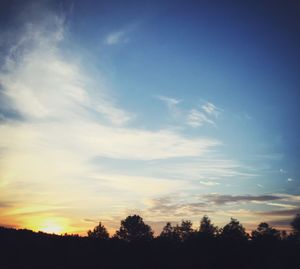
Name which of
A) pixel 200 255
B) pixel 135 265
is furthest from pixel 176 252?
pixel 135 265

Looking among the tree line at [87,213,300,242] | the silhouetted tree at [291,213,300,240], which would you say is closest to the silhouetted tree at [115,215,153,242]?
the tree line at [87,213,300,242]

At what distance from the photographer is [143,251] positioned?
766 inches

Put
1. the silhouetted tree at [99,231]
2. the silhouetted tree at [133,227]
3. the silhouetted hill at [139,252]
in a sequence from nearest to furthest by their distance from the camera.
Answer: the silhouetted hill at [139,252] < the silhouetted tree at [133,227] < the silhouetted tree at [99,231]

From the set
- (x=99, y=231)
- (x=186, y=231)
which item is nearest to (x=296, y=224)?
(x=186, y=231)

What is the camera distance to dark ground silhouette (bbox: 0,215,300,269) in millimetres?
15383

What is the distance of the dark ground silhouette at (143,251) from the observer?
50.5 feet

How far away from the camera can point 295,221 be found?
105m

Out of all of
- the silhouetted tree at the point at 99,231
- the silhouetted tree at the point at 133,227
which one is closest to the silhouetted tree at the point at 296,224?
the silhouetted tree at the point at 133,227

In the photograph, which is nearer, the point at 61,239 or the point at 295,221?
the point at 61,239

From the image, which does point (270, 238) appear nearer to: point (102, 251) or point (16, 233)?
point (102, 251)

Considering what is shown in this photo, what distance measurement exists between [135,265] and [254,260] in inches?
365

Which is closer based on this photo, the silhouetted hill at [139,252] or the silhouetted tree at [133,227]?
the silhouetted hill at [139,252]

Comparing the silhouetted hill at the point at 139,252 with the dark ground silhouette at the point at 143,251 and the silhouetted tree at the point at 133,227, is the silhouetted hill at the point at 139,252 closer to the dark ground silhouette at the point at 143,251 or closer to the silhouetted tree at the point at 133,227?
the dark ground silhouette at the point at 143,251

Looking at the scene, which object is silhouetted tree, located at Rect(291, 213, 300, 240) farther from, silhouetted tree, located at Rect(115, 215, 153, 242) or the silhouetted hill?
the silhouetted hill
